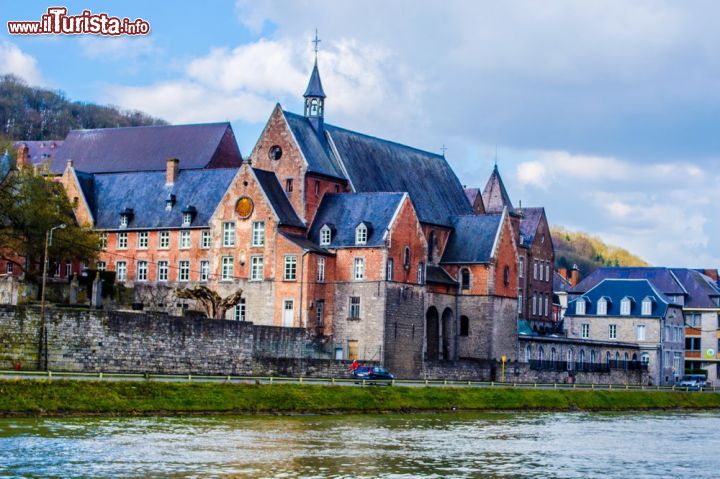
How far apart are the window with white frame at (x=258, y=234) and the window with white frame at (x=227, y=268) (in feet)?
9.05

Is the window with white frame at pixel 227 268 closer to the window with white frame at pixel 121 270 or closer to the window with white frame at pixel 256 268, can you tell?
the window with white frame at pixel 256 268

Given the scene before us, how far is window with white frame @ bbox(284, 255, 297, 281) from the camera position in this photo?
319 feet

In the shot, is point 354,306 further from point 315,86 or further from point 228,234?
point 315,86

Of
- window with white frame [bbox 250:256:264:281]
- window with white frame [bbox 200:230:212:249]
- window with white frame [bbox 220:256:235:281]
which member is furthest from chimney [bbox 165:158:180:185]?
window with white frame [bbox 250:256:264:281]

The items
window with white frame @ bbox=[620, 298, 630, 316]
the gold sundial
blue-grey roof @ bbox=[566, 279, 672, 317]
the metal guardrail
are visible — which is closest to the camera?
the metal guardrail

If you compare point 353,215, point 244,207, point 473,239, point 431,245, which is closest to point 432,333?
point 431,245

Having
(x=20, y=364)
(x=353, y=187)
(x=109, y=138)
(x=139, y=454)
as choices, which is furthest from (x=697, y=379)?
(x=139, y=454)

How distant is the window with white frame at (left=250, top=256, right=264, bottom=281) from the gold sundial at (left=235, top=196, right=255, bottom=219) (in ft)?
10.5

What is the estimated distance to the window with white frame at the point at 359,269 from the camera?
320 feet

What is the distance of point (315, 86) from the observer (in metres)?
112

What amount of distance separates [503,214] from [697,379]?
29.1m

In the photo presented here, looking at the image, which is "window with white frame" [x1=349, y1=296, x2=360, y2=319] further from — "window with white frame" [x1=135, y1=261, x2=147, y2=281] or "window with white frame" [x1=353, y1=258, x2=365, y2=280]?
"window with white frame" [x1=135, y1=261, x2=147, y2=281]

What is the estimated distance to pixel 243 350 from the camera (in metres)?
84.9

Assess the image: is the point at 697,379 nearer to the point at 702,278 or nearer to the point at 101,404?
the point at 702,278
